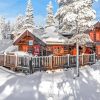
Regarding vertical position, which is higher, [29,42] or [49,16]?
[49,16]

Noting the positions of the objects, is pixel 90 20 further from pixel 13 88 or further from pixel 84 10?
pixel 13 88

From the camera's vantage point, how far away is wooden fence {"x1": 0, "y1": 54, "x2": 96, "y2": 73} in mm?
22892

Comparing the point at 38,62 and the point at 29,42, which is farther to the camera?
the point at 29,42

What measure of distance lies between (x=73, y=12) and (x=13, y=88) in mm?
9523

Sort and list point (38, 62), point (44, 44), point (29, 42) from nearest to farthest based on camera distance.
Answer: point (38, 62) → point (44, 44) → point (29, 42)

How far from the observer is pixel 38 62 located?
907 inches

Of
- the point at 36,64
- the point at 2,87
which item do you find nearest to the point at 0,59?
the point at 36,64

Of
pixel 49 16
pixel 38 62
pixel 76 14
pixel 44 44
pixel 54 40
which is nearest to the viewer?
pixel 76 14

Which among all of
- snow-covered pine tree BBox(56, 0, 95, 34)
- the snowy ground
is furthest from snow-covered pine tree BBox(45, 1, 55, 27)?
the snowy ground

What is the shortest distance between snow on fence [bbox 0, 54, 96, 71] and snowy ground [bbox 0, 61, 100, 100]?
2006 millimetres

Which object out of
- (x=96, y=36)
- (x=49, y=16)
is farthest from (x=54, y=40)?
(x=49, y=16)

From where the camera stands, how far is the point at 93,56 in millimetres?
29266

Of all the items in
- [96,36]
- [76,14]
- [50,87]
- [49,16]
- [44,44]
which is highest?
[49,16]

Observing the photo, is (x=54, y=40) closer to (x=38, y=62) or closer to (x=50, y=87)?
(x=38, y=62)
